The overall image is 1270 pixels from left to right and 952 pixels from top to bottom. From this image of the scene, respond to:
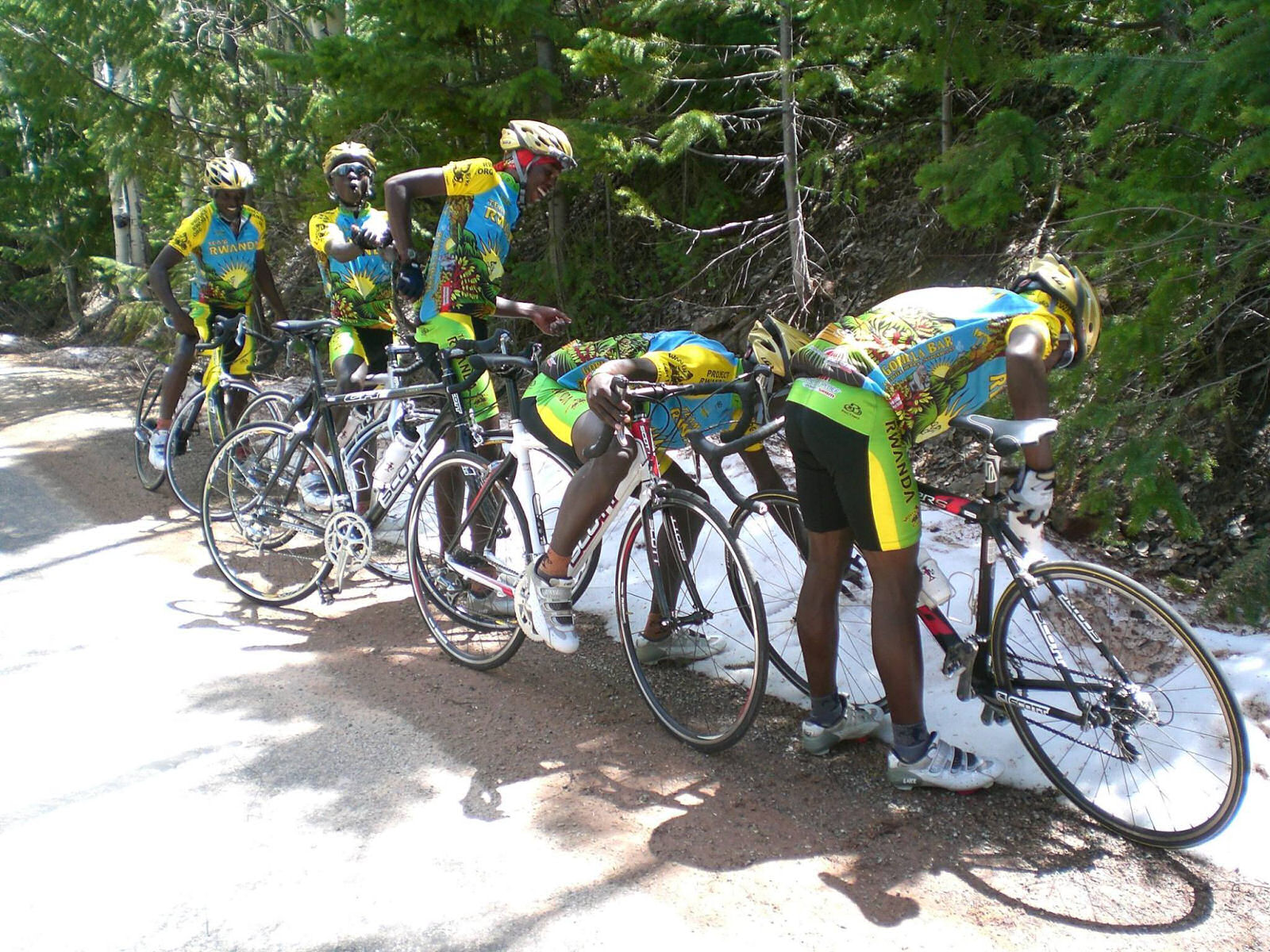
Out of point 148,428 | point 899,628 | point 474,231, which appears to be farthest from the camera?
point 148,428

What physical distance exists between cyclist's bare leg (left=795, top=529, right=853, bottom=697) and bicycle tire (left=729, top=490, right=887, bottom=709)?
412 mm

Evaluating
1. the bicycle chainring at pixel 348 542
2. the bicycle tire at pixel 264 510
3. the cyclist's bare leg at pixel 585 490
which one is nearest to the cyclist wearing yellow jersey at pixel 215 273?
the bicycle tire at pixel 264 510

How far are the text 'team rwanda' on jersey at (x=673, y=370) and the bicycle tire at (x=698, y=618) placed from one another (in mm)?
450

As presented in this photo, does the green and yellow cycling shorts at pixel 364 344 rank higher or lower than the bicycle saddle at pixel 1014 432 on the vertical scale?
lower

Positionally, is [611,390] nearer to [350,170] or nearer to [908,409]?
[908,409]

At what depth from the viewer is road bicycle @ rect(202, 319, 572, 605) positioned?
544cm

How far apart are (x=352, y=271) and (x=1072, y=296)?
4.84 meters

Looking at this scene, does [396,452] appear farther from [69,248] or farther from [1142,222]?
[69,248]

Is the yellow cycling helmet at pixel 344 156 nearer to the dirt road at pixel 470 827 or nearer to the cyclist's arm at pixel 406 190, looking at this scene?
the cyclist's arm at pixel 406 190

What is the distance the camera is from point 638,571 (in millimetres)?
4645

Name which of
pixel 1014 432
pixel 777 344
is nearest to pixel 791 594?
pixel 777 344

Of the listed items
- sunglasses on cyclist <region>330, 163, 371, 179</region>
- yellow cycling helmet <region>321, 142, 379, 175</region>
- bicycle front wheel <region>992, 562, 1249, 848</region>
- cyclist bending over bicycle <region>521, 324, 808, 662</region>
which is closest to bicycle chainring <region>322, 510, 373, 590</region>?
cyclist bending over bicycle <region>521, 324, 808, 662</region>

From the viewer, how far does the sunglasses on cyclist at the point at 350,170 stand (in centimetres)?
679

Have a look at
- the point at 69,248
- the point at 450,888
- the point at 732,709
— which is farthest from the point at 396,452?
the point at 69,248
